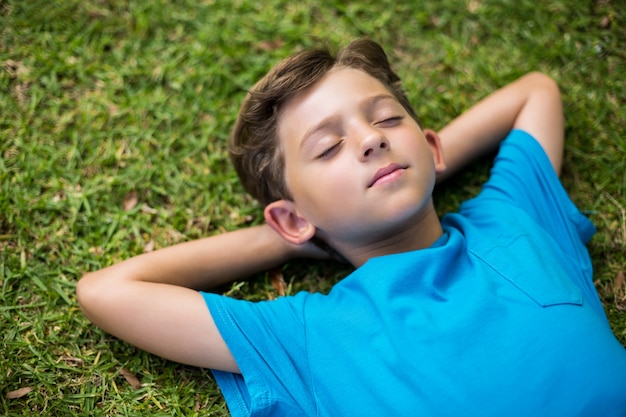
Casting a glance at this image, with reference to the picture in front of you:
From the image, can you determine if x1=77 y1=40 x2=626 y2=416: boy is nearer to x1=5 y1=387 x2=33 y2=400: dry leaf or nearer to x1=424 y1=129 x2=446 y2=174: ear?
x1=424 y1=129 x2=446 y2=174: ear

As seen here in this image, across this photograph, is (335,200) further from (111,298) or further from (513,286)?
(111,298)

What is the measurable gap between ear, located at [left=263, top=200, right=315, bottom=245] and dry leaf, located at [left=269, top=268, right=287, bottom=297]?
0.42 metres

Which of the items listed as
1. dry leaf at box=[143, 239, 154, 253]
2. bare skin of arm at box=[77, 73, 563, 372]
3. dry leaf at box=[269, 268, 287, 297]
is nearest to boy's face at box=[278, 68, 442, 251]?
bare skin of arm at box=[77, 73, 563, 372]

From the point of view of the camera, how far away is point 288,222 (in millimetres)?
3242

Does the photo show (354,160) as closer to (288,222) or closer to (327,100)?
(327,100)

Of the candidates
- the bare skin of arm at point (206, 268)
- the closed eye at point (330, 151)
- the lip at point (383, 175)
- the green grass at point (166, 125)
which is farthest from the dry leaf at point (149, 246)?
the lip at point (383, 175)

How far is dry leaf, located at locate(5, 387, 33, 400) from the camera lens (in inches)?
125

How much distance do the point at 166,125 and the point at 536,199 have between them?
2.48 metres

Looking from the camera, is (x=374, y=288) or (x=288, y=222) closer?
(x=374, y=288)

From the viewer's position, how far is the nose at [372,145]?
2766mm

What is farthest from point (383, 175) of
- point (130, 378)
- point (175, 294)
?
point (130, 378)

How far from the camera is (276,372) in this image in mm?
2844

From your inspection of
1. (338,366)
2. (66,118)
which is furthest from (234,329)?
(66,118)

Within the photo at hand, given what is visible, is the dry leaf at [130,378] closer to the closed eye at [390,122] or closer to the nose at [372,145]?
the nose at [372,145]
